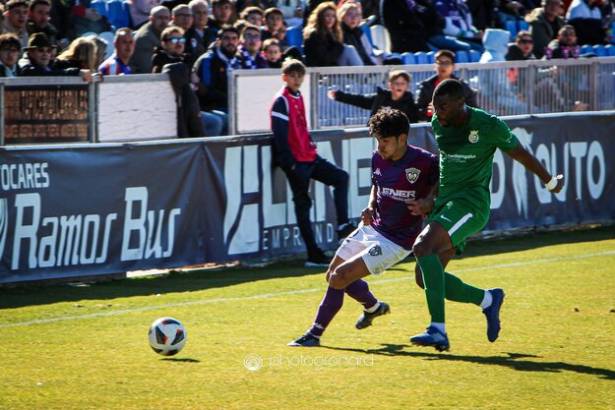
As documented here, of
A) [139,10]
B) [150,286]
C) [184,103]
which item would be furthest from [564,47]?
[150,286]

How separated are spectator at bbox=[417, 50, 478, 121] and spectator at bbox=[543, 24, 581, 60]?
422 centimetres

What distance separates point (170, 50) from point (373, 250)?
5900 mm

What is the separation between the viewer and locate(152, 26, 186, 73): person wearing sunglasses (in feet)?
48.2

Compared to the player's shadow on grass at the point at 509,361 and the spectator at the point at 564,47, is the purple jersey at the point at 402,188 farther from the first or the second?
the spectator at the point at 564,47

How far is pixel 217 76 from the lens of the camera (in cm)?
1548

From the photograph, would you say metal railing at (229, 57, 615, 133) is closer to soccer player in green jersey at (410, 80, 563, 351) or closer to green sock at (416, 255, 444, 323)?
soccer player in green jersey at (410, 80, 563, 351)

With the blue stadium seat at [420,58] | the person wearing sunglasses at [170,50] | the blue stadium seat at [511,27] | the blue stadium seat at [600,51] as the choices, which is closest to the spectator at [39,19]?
the person wearing sunglasses at [170,50]

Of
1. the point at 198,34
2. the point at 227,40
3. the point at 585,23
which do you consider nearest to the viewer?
the point at 227,40

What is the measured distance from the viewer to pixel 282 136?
14.6m

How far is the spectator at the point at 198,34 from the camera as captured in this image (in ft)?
53.2

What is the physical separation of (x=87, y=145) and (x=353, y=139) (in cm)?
384

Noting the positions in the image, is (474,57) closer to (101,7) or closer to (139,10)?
(139,10)

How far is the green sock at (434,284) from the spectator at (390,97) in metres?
6.59

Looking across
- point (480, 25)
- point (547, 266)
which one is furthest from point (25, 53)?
point (480, 25)
